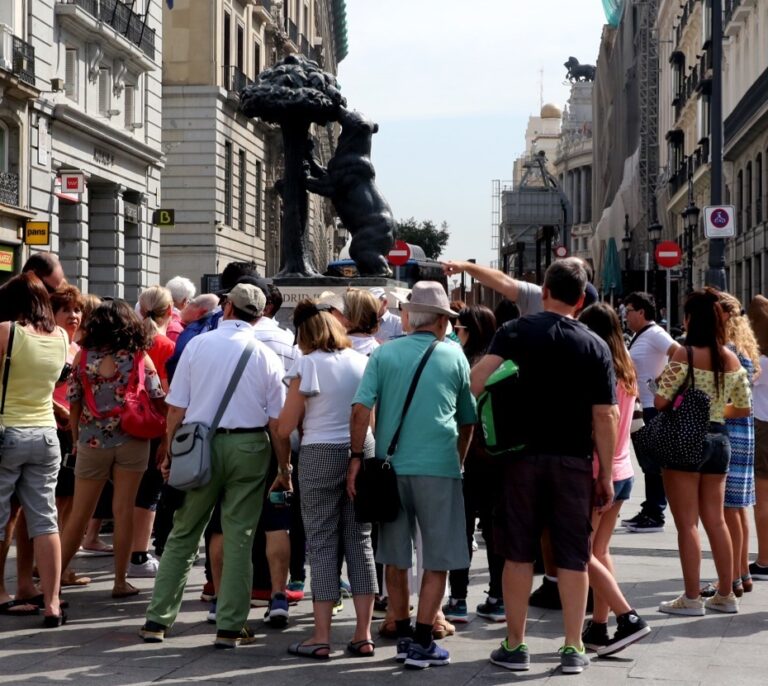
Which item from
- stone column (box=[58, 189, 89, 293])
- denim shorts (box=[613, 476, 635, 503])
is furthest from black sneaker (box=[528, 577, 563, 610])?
stone column (box=[58, 189, 89, 293])

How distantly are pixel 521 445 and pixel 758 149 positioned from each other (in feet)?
108

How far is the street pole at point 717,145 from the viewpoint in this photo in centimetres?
1978

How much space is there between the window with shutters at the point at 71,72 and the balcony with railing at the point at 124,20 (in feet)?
3.56

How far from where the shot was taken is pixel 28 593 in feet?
25.5

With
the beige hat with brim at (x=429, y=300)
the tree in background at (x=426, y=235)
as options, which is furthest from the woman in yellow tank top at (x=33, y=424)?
the tree in background at (x=426, y=235)

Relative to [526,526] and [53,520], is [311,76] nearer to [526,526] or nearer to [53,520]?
[53,520]

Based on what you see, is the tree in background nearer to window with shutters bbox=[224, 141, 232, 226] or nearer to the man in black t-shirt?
window with shutters bbox=[224, 141, 232, 226]

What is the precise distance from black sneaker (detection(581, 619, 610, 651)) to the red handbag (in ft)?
8.85

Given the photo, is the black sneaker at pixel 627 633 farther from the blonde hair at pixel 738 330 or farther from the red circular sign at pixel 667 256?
the red circular sign at pixel 667 256

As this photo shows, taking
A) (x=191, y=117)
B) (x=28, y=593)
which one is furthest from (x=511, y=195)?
(x=28, y=593)

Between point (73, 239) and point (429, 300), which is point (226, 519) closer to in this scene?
point (429, 300)

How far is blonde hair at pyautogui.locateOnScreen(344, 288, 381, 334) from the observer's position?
298 inches

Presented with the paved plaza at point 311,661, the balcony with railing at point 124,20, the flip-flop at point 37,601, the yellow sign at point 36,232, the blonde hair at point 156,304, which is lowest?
the paved plaza at point 311,661

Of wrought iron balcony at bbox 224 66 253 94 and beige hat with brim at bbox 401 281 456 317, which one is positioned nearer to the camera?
beige hat with brim at bbox 401 281 456 317
